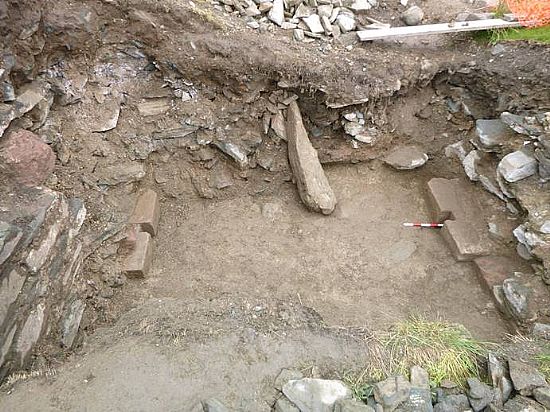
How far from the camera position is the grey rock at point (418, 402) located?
3141 millimetres

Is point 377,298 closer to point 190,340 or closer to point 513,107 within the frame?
point 190,340

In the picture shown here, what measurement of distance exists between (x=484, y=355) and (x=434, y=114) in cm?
292

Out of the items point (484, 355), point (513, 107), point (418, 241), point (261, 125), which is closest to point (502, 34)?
point (513, 107)

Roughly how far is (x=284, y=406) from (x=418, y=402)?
0.89 metres

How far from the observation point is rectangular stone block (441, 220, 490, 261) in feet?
15.7

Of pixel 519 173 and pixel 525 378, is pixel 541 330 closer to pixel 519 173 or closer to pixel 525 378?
pixel 525 378

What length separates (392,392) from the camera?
3.18m

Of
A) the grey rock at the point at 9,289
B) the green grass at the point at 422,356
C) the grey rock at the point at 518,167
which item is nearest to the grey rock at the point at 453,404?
the green grass at the point at 422,356

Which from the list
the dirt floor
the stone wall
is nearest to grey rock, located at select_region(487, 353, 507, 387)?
the dirt floor

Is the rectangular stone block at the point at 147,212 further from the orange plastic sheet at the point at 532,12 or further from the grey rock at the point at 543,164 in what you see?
the orange plastic sheet at the point at 532,12

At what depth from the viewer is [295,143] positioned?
5.20m

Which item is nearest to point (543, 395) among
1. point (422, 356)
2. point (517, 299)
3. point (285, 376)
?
point (422, 356)

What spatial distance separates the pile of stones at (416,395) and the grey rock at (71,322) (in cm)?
140

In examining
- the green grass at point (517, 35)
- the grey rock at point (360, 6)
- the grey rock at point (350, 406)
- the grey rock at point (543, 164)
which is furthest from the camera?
the grey rock at point (360, 6)
